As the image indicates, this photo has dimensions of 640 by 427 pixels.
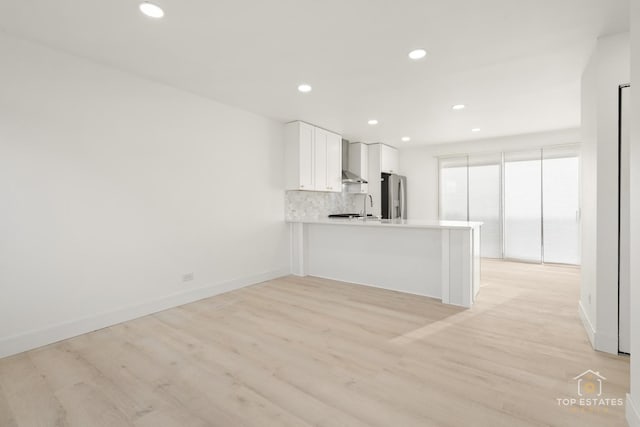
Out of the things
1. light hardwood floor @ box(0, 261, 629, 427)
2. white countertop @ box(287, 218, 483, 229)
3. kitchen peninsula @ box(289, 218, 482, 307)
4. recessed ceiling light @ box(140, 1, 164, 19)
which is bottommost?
light hardwood floor @ box(0, 261, 629, 427)

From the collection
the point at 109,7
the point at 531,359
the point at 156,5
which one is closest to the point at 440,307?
the point at 531,359

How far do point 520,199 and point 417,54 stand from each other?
4578 mm

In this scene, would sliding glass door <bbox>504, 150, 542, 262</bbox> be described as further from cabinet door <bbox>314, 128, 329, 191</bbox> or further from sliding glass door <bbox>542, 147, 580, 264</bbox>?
cabinet door <bbox>314, 128, 329, 191</bbox>

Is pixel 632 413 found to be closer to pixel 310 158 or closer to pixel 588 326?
pixel 588 326

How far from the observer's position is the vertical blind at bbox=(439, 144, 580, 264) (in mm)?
5473

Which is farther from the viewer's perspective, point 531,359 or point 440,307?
point 440,307

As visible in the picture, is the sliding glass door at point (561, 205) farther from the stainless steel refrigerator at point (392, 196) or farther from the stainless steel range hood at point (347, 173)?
the stainless steel range hood at point (347, 173)

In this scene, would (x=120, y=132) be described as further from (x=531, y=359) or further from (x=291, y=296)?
(x=531, y=359)

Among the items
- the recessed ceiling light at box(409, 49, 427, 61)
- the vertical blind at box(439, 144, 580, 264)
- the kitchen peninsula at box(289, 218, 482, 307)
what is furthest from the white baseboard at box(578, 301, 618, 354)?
the vertical blind at box(439, 144, 580, 264)

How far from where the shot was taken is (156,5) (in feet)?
6.60

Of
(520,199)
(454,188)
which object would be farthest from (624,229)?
(454,188)

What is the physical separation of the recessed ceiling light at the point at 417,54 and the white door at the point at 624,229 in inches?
58.2

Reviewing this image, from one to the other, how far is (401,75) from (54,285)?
12.3 ft

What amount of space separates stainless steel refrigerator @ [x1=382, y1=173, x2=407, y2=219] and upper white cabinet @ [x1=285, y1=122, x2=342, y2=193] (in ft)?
5.29
